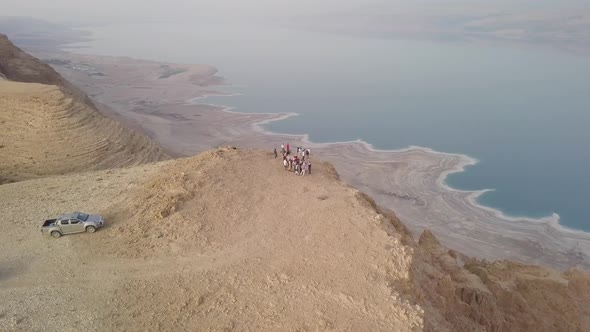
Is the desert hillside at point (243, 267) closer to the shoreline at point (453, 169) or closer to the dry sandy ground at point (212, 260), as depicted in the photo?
the dry sandy ground at point (212, 260)

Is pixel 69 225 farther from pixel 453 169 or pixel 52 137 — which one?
pixel 453 169

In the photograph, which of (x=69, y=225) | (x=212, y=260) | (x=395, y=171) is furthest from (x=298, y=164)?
(x=395, y=171)

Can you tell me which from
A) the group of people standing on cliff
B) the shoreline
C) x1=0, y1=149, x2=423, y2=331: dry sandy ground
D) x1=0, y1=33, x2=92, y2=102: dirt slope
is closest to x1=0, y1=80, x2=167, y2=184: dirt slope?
x1=0, y1=149, x2=423, y2=331: dry sandy ground

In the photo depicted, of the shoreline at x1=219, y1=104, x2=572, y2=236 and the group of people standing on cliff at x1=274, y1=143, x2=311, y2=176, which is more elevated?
the group of people standing on cliff at x1=274, y1=143, x2=311, y2=176

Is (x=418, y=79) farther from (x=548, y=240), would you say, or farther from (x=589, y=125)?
(x=548, y=240)

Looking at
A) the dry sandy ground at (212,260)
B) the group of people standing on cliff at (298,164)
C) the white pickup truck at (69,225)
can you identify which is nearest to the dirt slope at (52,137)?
the dry sandy ground at (212,260)

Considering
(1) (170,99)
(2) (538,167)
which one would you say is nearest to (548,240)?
(2) (538,167)

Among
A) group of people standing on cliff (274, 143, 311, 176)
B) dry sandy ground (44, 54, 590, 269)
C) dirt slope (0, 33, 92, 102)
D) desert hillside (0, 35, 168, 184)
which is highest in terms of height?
dirt slope (0, 33, 92, 102)

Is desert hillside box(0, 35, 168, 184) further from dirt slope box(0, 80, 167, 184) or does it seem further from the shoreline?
the shoreline
